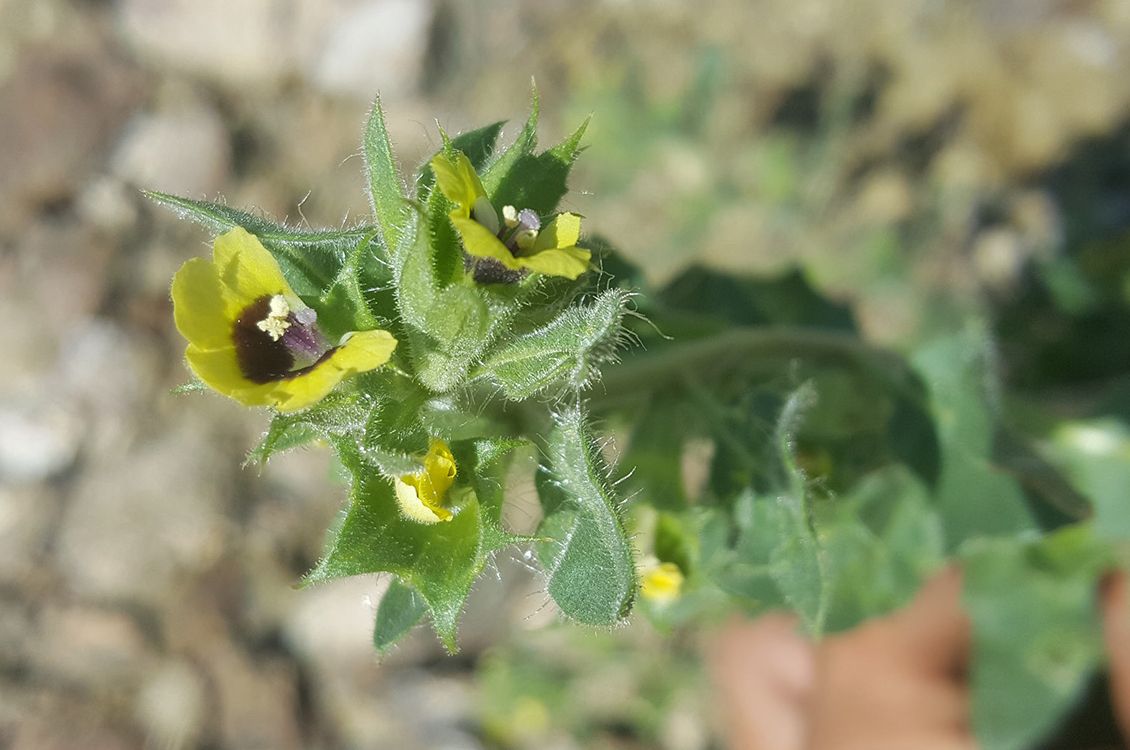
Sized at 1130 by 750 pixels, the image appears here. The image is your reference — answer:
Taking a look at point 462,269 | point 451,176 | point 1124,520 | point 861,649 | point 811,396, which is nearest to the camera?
point 451,176

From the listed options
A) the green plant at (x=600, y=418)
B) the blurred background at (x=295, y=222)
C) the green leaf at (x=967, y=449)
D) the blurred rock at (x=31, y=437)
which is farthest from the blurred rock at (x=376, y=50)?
the green leaf at (x=967, y=449)

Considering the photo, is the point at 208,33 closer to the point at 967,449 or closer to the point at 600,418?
the point at 600,418

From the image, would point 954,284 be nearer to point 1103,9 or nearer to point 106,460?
point 1103,9

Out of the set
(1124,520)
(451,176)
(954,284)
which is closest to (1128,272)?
(954,284)

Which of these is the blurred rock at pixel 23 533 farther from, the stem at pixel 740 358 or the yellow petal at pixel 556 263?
the yellow petal at pixel 556 263

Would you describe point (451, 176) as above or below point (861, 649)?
above

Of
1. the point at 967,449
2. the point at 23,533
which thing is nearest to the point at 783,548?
the point at 967,449

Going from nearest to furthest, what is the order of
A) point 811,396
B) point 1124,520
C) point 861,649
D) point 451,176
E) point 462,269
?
point 451,176 < point 462,269 < point 811,396 < point 1124,520 < point 861,649
